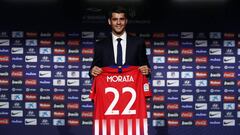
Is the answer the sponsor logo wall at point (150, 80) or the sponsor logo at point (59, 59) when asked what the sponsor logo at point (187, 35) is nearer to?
the sponsor logo wall at point (150, 80)

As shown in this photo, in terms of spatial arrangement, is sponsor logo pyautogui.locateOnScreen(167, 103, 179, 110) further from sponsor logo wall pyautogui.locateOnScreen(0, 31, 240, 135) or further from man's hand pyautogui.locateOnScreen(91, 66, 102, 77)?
man's hand pyautogui.locateOnScreen(91, 66, 102, 77)

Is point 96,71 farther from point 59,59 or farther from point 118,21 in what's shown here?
point 59,59

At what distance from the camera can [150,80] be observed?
16.0 ft

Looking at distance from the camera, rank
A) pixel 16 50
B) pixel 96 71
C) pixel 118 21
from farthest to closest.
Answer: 1. pixel 16 50
2. pixel 96 71
3. pixel 118 21

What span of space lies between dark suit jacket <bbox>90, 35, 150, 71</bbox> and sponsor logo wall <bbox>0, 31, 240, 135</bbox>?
1.65 meters

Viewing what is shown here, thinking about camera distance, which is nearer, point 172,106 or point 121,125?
point 121,125

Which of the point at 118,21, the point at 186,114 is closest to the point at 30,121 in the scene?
the point at 186,114

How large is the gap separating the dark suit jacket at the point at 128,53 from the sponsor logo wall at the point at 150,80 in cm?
165

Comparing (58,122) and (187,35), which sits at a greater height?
(187,35)

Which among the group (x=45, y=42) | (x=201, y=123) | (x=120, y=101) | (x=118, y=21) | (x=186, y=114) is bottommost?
(x=201, y=123)

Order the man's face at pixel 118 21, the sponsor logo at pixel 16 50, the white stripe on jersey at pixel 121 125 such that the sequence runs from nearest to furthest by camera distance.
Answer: the man's face at pixel 118 21 < the white stripe on jersey at pixel 121 125 < the sponsor logo at pixel 16 50

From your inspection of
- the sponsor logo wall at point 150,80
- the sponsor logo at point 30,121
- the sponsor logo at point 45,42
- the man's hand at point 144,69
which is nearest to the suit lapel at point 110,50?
the man's hand at point 144,69

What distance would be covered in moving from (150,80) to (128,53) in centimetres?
174

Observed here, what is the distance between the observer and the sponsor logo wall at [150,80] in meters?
4.87
